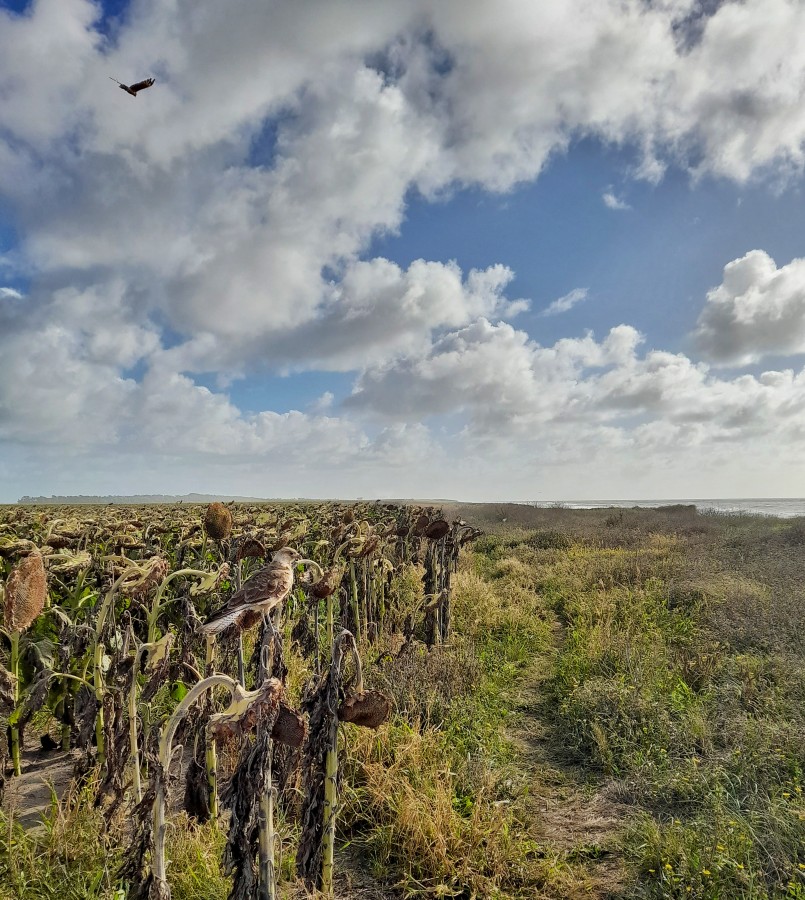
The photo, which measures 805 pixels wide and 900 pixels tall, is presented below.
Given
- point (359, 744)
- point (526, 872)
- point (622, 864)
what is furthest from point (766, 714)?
point (359, 744)

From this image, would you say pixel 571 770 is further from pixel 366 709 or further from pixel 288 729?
pixel 288 729

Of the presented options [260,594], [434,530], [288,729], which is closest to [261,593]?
[260,594]

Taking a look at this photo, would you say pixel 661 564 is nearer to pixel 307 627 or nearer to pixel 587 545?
pixel 587 545

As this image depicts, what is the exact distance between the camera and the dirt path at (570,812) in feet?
12.3

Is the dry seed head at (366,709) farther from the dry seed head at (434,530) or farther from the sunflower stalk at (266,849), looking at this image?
the dry seed head at (434,530)

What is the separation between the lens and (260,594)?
141cm

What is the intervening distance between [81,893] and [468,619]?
23.6 ft

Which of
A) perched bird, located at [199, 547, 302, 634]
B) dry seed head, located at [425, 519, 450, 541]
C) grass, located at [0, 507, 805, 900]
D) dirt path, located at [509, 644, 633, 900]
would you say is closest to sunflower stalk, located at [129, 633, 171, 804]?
grass, located at [0, 507, 805, 900]

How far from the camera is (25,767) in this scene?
4375mm

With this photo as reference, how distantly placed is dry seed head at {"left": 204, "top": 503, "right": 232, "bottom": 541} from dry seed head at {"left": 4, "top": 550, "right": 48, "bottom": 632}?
2.68 feet

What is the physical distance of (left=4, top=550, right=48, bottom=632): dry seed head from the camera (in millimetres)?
2105

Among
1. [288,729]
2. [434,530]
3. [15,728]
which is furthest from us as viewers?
[434,530]

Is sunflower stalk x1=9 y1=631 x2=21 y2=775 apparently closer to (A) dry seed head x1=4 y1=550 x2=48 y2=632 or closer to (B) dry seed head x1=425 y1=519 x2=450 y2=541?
(A) dry seed head x1=4 y1=550 x2=48 y2=632

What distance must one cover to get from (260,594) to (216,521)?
1686 millimetres
